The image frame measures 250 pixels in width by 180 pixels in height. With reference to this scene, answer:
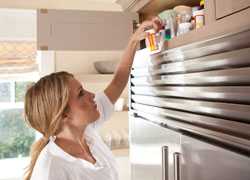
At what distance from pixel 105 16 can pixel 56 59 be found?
116 centimetres

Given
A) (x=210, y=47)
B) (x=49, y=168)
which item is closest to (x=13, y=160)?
(x=49, y=168)

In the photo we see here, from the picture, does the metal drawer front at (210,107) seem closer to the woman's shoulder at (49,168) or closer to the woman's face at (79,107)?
the woman's face at (79,107)

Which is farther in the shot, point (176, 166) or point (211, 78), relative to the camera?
point (176, 166)

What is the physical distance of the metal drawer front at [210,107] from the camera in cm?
55

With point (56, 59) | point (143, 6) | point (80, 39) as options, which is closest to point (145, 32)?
point (143, 6)

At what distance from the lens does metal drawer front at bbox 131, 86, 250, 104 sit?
548mm

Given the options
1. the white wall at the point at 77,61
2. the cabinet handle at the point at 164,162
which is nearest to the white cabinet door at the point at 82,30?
the cabinet handle at the point at 164,162

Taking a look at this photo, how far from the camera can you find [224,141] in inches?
24.0

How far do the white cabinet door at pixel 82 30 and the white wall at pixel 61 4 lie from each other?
3.93 ft

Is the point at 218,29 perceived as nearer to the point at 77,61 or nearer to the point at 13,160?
the point at 77,61

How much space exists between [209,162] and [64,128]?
2.38 ft

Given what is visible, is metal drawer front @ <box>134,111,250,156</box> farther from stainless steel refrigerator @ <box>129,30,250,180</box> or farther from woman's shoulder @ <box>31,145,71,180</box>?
woman's shoulder @ <box>31,145,71,180</box>

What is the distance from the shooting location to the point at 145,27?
43.7 inches

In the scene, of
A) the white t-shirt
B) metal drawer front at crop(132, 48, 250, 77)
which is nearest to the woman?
the white t-shirt
